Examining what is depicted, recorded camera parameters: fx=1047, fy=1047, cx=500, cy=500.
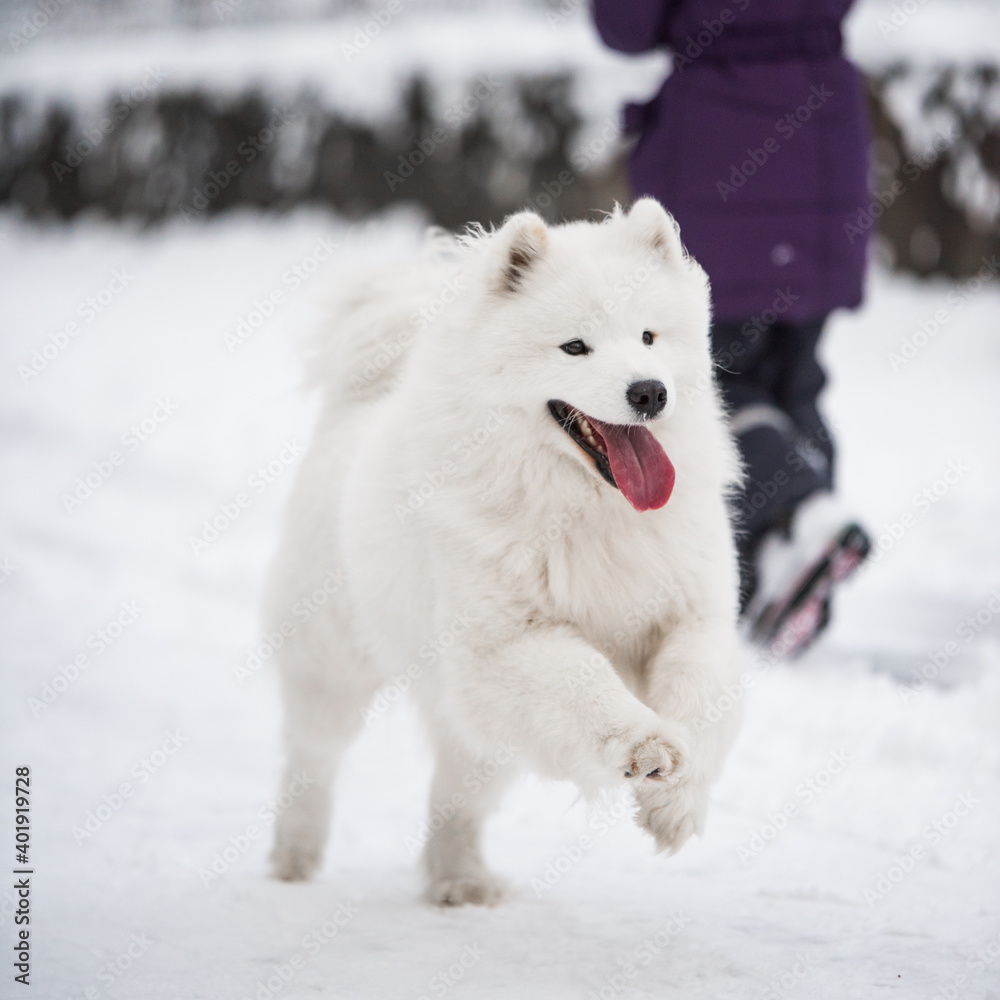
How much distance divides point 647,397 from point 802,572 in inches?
81.5

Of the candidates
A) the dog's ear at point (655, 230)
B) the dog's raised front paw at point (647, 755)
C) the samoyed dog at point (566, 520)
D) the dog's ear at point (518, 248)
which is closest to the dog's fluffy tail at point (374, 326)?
the samoyed dog at point (566, 520)

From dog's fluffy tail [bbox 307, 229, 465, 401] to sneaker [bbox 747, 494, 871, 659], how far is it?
5.84 feet

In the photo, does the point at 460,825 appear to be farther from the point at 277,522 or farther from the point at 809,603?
the point at 277,522

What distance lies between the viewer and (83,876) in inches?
108

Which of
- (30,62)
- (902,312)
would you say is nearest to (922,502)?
(902,312)

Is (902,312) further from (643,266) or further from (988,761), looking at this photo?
(643,266)

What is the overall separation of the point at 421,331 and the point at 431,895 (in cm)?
147

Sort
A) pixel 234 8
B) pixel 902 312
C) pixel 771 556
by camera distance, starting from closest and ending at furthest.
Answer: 1. pixel 771 556
2. pixel 902 312
3. pixel 234 8

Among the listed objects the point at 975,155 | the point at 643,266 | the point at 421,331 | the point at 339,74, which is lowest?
the point at 421,331

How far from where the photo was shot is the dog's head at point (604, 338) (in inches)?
83.4

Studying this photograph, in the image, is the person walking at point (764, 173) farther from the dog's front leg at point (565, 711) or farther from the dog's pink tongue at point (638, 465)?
the dog's front leg at point (565, 711)

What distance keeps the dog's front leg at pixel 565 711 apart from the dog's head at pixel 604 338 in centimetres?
35

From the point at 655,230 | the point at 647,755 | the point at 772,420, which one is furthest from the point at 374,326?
the point at 772,420

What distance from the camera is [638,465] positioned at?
2188mm
